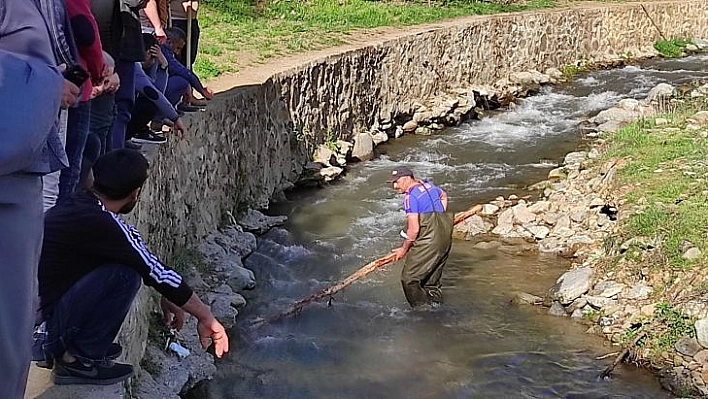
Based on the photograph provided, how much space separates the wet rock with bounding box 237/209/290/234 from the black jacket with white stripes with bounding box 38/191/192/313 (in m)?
6.33

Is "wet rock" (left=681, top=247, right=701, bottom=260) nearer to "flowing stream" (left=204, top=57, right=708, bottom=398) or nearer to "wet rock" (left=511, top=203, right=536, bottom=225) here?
"flowing stream" (left=204, top=57, right=708, bottom=398)

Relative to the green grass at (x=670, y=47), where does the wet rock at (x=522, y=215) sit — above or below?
above

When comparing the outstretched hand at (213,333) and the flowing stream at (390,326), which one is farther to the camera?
the flowing stream at (390,326)

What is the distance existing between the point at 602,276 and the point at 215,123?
4360 mm

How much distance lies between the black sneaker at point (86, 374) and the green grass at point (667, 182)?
5.86m

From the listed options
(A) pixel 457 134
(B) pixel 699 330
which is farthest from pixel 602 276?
(A) pixel 457 134

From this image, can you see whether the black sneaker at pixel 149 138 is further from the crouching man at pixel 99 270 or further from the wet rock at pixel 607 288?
the wet rock at pixel 607 288

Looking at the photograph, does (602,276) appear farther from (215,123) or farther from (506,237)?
(215,123)

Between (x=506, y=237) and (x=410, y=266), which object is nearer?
(x=410, y=266)

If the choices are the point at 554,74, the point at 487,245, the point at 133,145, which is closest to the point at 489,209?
the point at 487,245

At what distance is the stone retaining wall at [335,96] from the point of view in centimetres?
812

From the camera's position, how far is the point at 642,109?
15.4 m

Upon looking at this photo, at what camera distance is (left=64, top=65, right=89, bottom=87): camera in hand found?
352 centimetres

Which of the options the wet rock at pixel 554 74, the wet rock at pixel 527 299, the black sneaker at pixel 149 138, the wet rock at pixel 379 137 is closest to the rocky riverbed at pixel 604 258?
the wet rock at pixel 527 299
